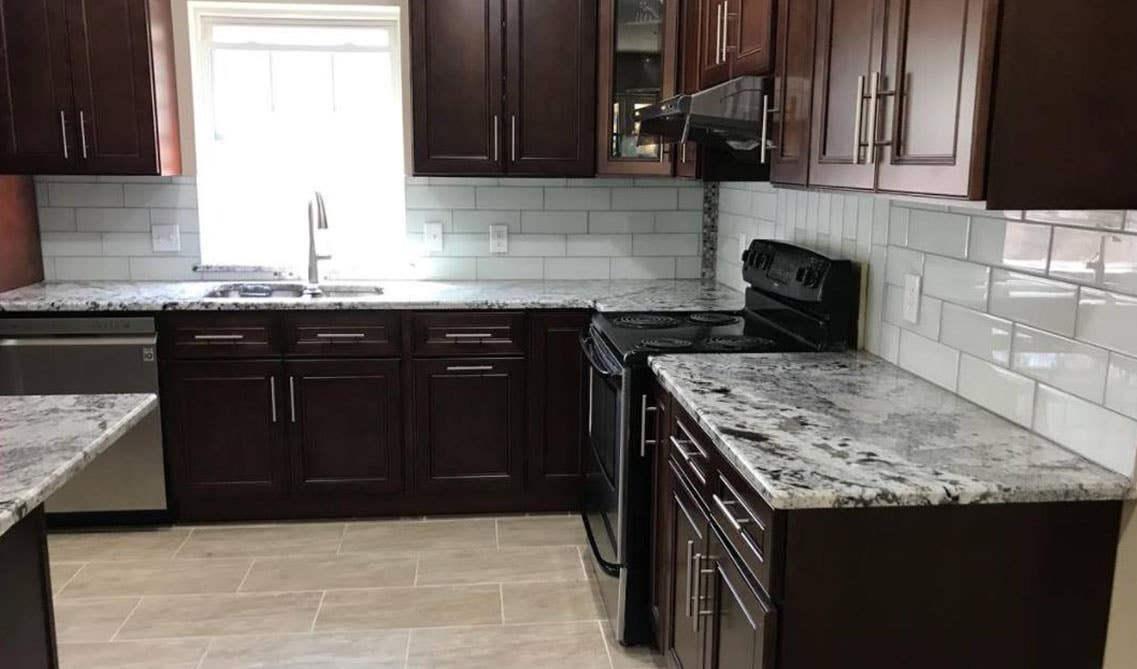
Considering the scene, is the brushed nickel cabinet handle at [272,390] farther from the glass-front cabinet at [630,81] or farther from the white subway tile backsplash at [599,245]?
the glass-front cabinet at [630,81]

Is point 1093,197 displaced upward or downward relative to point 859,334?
upward

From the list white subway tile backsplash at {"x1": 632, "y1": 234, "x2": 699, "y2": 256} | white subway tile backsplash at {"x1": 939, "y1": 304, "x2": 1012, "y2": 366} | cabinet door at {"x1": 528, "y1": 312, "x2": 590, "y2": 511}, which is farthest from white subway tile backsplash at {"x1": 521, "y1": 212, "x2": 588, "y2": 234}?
white subway tile backsplash at {"x1": 939, "y1": 304, "x2": 1012, "y2": 366}

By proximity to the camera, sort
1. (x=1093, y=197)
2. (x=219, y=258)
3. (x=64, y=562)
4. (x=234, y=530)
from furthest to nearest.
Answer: (x=219, y=258) → (x=234, y=530) → (x=64, y=562) → (x=1093, y=197)

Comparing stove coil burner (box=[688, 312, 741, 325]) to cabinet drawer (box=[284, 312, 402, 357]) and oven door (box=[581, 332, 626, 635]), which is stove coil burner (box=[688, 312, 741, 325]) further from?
cabinet drawer (box=[284, 312, 402, 357])

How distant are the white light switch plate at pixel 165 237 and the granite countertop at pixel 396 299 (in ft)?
0.54

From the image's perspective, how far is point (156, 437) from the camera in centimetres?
352

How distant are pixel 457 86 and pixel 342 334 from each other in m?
1.09

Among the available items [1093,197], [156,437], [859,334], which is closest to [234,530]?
[156,437]

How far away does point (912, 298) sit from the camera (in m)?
2.37

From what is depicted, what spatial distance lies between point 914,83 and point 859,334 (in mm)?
1111

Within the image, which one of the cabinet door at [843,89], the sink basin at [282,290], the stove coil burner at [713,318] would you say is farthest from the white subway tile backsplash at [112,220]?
the cabinet door at [843,89]

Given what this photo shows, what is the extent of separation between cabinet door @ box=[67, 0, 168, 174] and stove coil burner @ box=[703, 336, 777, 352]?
2340mm

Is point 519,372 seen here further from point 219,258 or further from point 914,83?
point 914,83

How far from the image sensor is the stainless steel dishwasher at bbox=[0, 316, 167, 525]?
3416 millimetres
